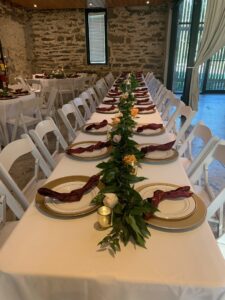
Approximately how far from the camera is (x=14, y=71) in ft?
22.4

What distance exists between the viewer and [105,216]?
801 mm

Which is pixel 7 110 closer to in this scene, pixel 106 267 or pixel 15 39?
pixel 106 267

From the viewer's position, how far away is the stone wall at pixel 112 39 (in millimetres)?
6934

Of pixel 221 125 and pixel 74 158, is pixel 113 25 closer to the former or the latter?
pixel 221 125

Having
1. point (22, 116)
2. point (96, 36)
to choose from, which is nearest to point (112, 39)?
point (96, 36)

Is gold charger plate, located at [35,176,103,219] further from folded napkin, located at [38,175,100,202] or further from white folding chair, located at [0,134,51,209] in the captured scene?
white folding chair, located at [0,134,51,209]

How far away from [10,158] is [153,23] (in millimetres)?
7006

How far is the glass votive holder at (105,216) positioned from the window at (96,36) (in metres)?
7.32

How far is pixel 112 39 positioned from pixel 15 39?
2.83m

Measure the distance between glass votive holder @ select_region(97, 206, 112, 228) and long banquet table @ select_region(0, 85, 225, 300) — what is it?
3cm

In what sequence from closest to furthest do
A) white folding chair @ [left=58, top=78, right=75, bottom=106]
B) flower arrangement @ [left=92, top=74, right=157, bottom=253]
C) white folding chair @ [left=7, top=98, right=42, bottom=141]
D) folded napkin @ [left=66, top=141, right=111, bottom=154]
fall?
1. flower arrangement @ [left=92, top=74, right=157, bottom=253]
2. folded napkin @ [left=66, top=141, right=111, bottom=154]
3. white folding chair @ [left=7, top=98, right=42, bottom=141]
4. white folding chair @ [left=58, top=78, right=75, bottom=106]

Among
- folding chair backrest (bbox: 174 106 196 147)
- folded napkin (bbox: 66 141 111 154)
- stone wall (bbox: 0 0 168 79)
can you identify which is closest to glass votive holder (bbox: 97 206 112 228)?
folded napkin (bbox: 66 141 111 154)

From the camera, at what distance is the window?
7035mm

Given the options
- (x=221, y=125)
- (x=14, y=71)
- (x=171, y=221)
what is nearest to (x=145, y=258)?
(x=171, y=221)
